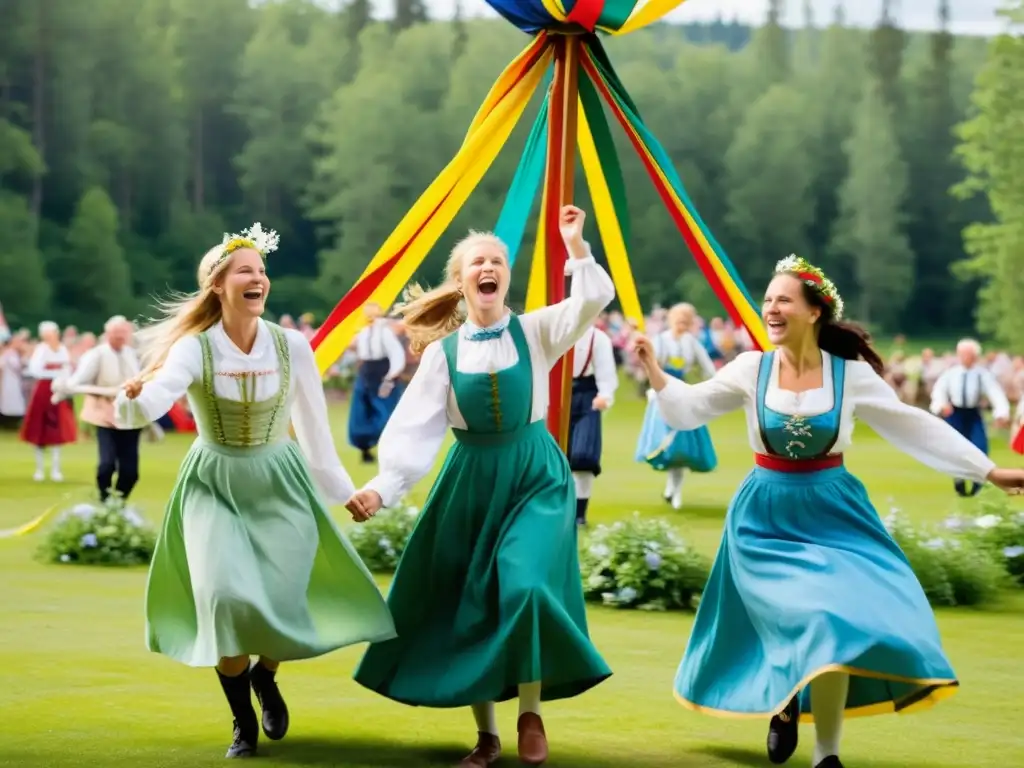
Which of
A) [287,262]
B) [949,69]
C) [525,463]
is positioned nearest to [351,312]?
[525,463]

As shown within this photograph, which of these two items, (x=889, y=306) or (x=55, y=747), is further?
(x=889, y=306)

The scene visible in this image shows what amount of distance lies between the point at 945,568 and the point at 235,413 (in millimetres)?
4604

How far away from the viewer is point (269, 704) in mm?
5695

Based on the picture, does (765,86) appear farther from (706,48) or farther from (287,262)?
(287,262)

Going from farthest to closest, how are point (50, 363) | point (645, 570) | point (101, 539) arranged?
point (50, 363), point (101, 539), point (645, 570)

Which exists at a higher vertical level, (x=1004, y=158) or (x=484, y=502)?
(x=1004, y=158)

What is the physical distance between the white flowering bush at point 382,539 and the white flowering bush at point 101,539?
1.44m

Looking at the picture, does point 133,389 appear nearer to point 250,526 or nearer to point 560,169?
point 250,526

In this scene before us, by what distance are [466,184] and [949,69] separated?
4171 centimetres

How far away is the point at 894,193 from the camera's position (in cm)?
4291

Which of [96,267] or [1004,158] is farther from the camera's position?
[96,267]

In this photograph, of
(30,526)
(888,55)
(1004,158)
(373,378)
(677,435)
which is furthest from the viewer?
(888,55)

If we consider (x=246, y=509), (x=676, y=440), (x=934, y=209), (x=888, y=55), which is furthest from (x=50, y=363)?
(x=888, y=55)

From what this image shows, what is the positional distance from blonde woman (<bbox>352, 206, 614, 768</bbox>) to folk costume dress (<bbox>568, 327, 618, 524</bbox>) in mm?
5287
